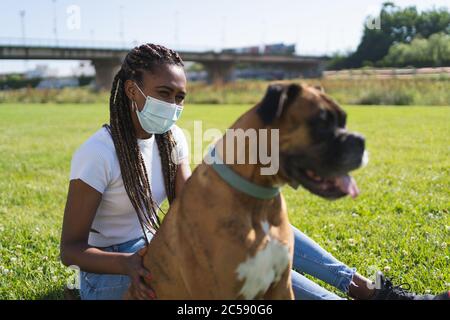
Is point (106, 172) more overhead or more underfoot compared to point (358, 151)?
more underfoot

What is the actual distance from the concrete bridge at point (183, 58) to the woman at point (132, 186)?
40.3m

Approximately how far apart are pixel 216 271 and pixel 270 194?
46cm

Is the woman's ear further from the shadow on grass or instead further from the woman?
the shadow on grass

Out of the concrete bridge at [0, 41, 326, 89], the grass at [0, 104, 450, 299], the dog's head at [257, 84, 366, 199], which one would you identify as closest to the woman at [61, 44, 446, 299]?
the grass at [0, 104, 450, 299]

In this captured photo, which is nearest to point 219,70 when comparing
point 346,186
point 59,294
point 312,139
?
point 59,294

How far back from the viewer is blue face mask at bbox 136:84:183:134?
346cm

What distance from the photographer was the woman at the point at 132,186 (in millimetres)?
3215

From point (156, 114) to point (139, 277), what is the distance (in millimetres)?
1161

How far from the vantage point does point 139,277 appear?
2.82 meters

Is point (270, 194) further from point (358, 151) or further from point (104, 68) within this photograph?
point (104, 68)

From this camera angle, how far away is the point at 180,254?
2.57 m

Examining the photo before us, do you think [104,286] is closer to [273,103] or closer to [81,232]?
[81,232]

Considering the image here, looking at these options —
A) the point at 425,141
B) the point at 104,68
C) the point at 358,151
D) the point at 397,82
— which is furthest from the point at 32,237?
the point at 104,68
